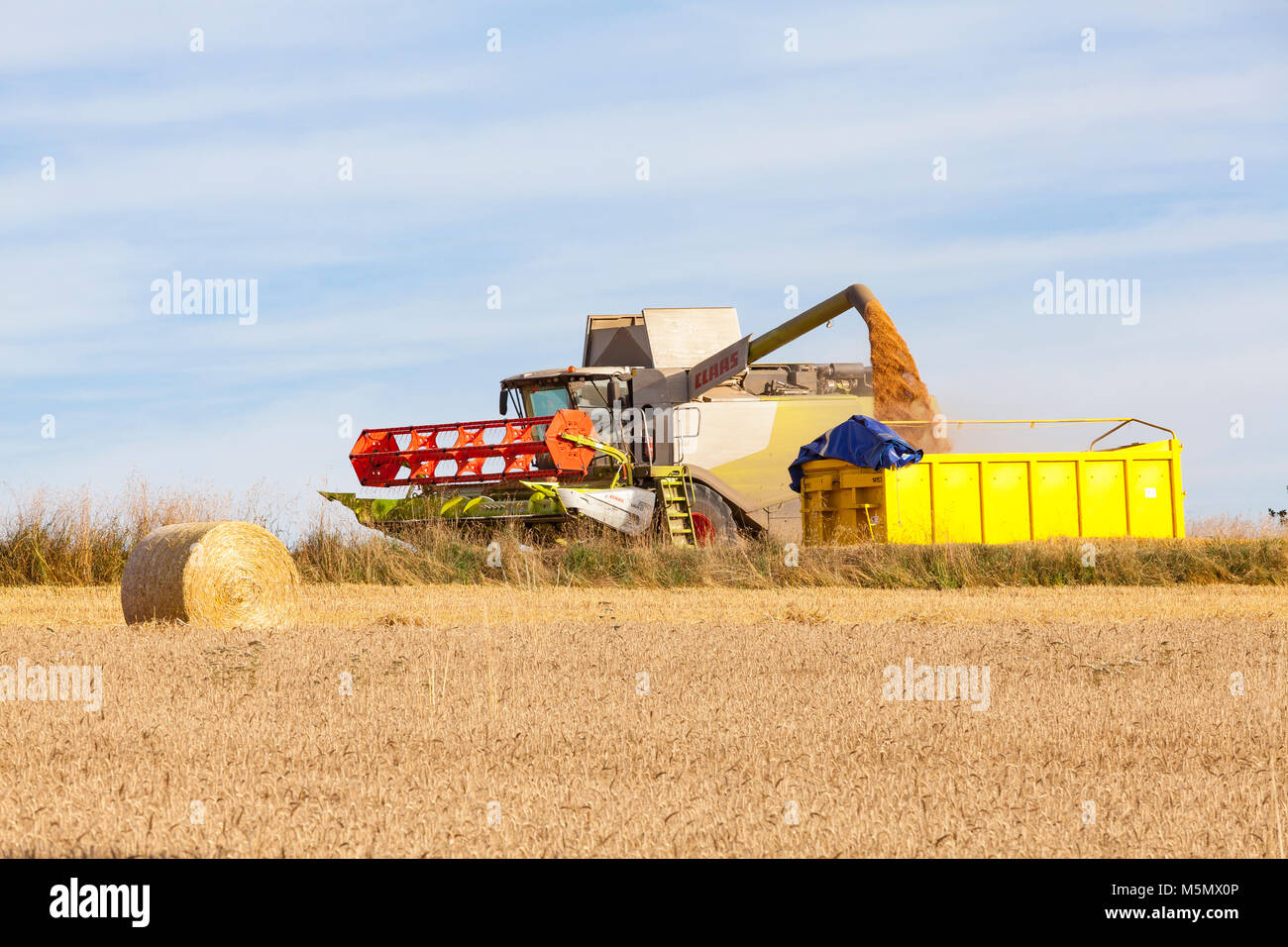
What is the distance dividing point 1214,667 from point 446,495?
39.4 ft

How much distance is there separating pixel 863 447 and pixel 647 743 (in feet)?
40.9

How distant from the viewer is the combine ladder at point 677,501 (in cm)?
1916

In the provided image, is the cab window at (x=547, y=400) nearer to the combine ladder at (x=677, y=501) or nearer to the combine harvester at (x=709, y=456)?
the combine harvester at (x=709, y=456)

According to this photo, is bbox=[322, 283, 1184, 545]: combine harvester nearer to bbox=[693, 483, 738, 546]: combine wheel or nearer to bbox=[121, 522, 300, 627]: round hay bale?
bbox=[693, 483, 738, 546]: combine wheel

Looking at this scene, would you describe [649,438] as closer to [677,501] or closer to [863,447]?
[677,501]

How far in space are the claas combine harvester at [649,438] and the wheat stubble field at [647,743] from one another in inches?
292

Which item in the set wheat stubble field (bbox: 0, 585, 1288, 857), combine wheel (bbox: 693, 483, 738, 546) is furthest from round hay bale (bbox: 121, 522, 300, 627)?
combine wheel (bbox: 693, 483, 738, 546)

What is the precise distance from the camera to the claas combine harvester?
60.7ft

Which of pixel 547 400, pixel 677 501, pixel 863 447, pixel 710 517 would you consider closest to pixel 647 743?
pixel 863 447

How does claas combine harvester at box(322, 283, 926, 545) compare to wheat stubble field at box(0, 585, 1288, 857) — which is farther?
claas combine harvester at box(322, 283, 926, 545)

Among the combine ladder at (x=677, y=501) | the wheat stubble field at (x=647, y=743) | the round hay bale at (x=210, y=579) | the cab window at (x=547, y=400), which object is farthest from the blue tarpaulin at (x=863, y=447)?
the round hay bale at (x=210, y=579)

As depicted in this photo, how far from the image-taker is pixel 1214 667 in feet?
27.7

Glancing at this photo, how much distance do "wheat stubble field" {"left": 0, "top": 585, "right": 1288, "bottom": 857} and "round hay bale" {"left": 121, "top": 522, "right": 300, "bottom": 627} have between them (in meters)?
0.38
